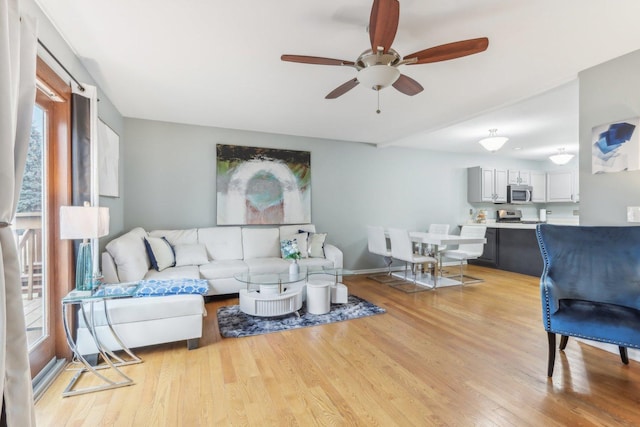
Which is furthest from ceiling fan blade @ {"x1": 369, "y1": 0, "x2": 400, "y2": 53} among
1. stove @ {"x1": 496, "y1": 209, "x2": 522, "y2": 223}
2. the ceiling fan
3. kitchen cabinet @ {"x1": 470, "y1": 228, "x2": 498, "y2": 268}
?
stove @ {"x1": 496, "y1": 209, "x2": 522, "y2": 223}

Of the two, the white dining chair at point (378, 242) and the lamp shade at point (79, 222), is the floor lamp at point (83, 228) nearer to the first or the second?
the lamp shade at point (79, 222)

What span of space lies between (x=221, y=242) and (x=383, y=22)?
3608 millimetres

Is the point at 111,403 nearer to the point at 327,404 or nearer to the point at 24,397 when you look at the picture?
the point at 24,397

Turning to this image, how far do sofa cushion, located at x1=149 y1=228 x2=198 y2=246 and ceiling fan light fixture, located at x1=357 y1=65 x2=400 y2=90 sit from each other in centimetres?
327

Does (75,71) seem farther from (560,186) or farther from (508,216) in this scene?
(560,186)

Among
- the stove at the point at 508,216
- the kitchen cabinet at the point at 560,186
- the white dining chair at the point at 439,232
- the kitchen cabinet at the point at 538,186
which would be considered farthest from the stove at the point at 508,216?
the white dining chair at the point at 439,232

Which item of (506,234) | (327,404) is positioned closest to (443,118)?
(506,234)

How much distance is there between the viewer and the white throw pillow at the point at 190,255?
3.95 meters

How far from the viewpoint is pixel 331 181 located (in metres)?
5.42

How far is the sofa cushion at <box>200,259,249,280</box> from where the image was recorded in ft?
12.6

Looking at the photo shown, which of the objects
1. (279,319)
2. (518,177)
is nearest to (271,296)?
(279,319)

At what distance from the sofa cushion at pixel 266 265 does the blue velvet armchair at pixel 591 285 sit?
289cm

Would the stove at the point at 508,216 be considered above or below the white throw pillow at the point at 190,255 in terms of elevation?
above

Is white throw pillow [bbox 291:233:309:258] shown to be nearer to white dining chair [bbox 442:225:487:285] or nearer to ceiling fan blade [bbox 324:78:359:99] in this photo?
white dining chair [bbox 442:225:487:285]
